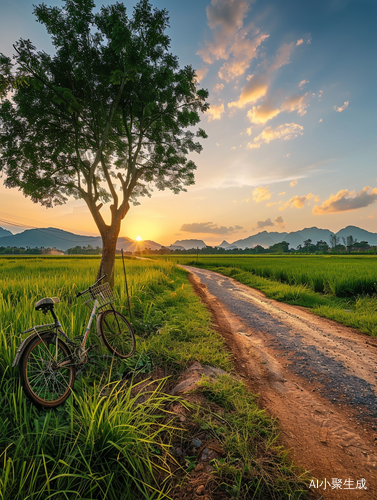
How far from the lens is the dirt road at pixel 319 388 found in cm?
217

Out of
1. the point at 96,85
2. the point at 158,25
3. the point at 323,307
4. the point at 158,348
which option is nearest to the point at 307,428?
the point at 158,348

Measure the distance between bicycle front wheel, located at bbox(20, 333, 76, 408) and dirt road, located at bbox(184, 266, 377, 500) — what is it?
2.76 m

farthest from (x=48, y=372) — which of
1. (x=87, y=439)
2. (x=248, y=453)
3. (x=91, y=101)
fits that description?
(x=91, y=101)

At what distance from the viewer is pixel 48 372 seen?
258cm

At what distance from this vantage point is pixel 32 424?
2209 millimetres

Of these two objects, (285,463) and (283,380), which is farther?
(283,380)

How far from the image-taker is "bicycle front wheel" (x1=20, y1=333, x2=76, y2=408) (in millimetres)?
2336

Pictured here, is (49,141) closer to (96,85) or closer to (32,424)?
(96,85)

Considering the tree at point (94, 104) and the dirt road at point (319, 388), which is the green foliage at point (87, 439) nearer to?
the dirt road at point (319, 388)

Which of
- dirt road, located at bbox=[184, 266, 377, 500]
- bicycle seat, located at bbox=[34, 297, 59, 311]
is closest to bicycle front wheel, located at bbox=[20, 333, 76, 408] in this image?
bicycle seat, located at bbox=[34, 297, 59, 311]

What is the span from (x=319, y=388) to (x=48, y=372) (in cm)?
410

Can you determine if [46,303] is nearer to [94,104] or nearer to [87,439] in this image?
[87,439]

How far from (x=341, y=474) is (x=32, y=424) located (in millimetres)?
3206

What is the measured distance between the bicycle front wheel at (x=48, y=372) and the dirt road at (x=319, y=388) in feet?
9.05
